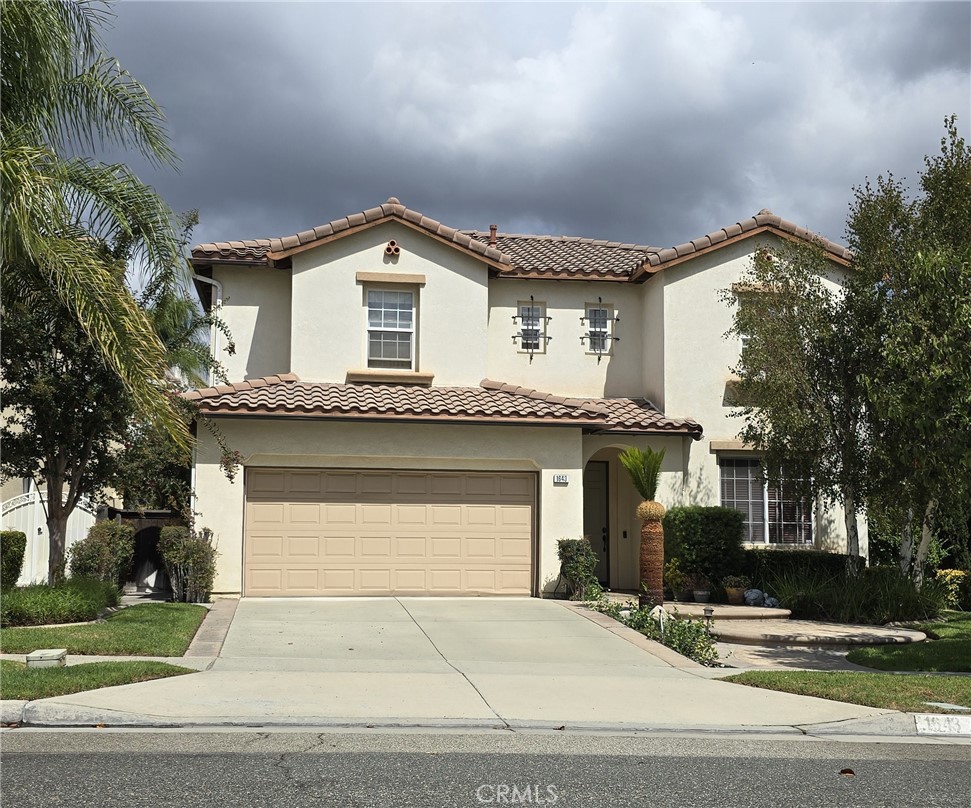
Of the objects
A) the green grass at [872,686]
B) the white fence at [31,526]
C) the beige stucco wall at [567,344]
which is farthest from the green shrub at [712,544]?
the white fence at [31,526]

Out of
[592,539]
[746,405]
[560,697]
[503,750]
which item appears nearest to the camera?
[503,750]

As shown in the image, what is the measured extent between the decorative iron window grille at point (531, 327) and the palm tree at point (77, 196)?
9985mm

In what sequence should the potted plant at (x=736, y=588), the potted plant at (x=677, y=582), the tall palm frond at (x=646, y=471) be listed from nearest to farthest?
the tall palm frond at (x=646, y=471)
the potted plant at (x=736, y=588)
the potted plant at (x=677, y=582)

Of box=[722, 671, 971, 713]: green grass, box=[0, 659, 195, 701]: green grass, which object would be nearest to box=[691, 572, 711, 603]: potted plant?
box=[722, 671, 971, 713]: green grass

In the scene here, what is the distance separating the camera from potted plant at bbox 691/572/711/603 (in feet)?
63.3

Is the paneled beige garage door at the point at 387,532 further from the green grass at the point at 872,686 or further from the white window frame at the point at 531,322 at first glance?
the green grass at the point at 872,686

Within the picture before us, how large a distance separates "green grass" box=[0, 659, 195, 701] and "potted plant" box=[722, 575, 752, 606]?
439 inches

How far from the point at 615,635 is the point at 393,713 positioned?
615 cm

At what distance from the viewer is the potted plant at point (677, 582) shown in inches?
770

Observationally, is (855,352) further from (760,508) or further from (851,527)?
(760,508)

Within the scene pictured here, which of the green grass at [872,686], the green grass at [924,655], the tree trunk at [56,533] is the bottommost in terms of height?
the green grass at [924,655]

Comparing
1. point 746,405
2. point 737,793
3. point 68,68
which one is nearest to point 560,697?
point 737,793

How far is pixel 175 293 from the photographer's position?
14297 millimetres

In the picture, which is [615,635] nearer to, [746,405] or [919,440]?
[919,440]
